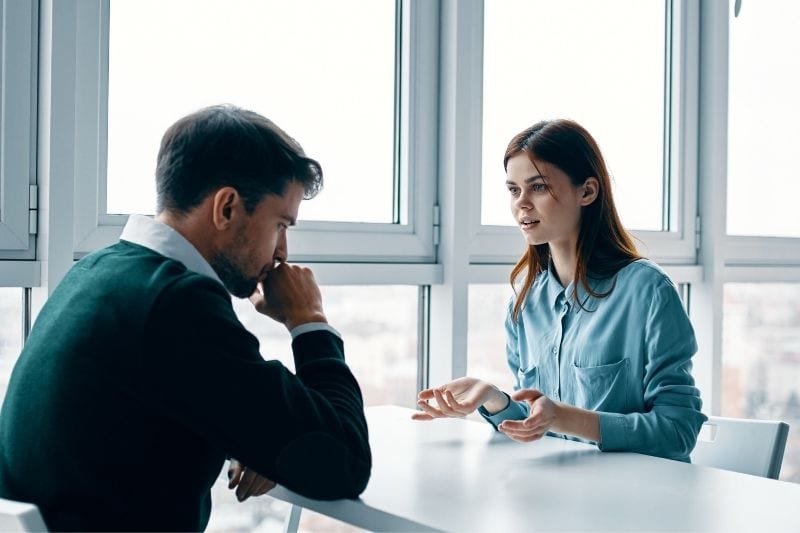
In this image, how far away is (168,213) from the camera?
4.14 feet

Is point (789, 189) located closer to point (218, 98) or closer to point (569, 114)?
point (569, 114)

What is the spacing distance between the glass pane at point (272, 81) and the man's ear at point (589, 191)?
626 millimetres

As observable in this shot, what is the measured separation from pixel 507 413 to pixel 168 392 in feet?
3.14

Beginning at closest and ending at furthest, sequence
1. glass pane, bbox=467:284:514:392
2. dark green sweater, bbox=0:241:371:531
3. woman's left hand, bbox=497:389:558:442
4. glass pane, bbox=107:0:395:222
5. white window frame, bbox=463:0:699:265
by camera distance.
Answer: dark green sweater, bbox=0:241:371:531 < woman's left hand, bbox=497:389:558:442 < glass pane, bbox=107:0:395:222 < glass pane, bbox=467:284:514:392 < white window frame, bbox=463:0:699:265

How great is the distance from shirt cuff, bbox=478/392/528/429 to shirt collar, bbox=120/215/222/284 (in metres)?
0.80

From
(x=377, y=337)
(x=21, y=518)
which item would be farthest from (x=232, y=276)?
(x=377, y=337)

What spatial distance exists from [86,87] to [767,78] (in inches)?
109

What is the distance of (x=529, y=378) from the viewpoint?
7.01ft

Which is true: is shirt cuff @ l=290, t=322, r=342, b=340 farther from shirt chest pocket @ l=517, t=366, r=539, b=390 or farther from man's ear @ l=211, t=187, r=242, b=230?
shirt chest pocket @ l=517, t=366, r=539, b=390

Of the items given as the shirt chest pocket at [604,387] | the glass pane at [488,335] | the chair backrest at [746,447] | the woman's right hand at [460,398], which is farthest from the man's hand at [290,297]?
the glass pane at [488,335]

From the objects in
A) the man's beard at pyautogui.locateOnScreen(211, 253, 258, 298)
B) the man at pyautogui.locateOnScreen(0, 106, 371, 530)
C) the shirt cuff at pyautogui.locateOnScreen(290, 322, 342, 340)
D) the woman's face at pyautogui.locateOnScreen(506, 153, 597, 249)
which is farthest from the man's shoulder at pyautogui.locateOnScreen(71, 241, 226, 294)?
the woman's face at pyautogui.locateOnScreen(506, 153, 597, 249)

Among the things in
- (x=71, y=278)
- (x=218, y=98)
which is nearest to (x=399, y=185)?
(x=218, y=98)

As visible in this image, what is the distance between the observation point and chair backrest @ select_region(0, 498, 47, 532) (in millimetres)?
907

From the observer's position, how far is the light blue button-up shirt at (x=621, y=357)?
68.6 inches
